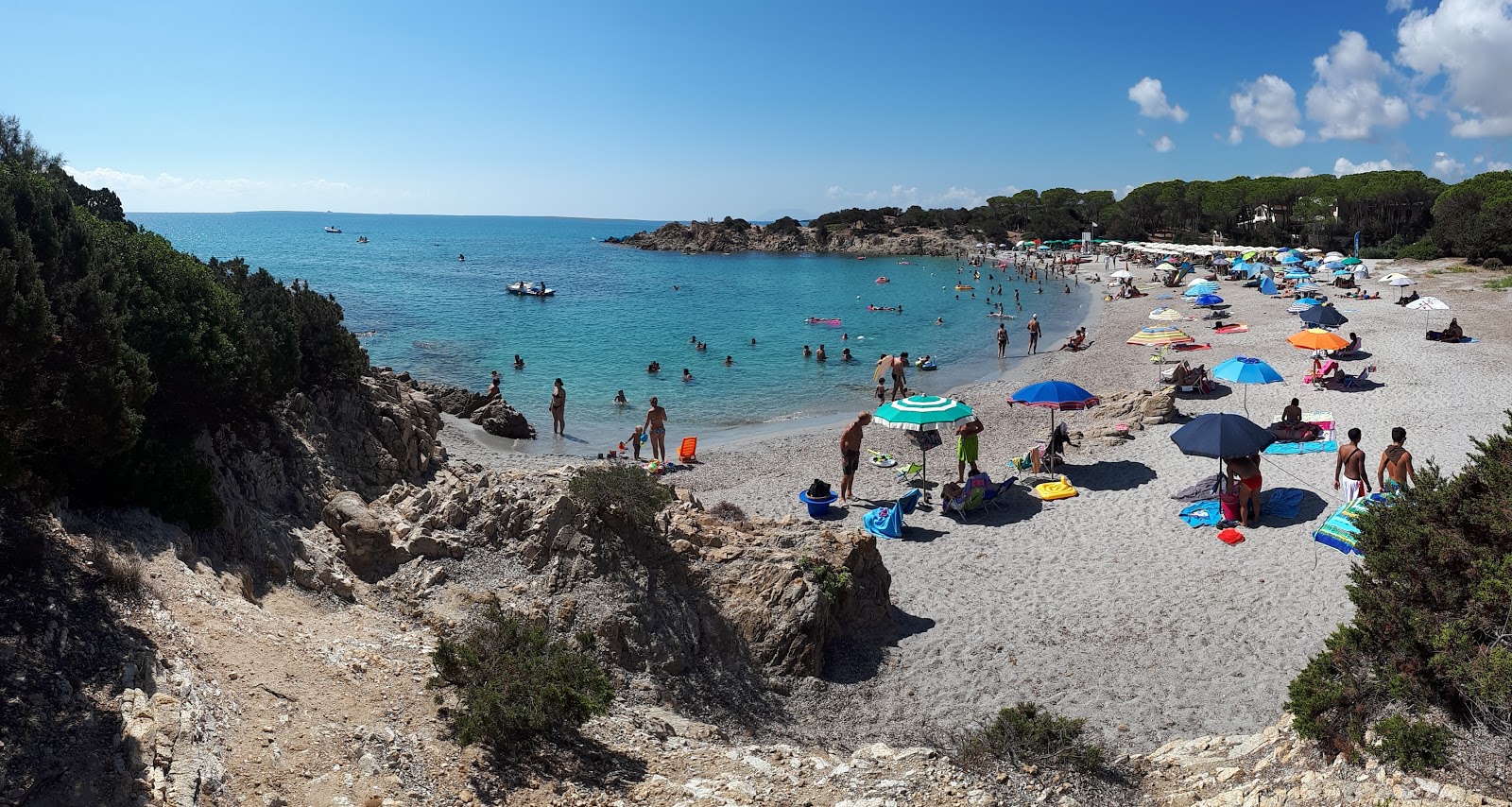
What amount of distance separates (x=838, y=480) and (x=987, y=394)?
36.3 feet

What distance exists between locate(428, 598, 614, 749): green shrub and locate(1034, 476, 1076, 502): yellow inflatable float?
31.6 ft

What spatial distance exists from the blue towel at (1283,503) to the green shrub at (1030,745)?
24.7 ft

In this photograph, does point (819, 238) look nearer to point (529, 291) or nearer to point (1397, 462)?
point (529, 291)

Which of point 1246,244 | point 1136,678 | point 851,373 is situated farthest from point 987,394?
point 1246,244

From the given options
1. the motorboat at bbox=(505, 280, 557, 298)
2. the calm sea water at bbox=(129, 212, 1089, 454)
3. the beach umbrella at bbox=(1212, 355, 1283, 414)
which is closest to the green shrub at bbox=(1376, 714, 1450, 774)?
the beach umbrella at bbox=(1212, 355, 1283, 414)

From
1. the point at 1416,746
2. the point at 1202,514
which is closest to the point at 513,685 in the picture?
the point at 1416,746

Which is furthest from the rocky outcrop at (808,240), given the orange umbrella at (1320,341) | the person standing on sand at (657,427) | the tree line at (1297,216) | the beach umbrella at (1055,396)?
the beach umbrella at (1055,396)

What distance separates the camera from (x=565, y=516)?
29.5 feet

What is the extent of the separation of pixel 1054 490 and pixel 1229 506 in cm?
267

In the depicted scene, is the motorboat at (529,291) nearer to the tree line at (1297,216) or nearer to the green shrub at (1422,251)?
the tree line at (1297,216)

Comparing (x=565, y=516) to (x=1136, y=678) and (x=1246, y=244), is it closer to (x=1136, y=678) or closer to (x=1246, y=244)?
(x=1136, y=678)

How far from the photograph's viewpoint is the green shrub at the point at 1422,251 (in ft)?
174

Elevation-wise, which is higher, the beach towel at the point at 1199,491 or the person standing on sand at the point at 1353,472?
the person standing on sand at the point at 1353,472

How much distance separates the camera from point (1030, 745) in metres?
6.98
